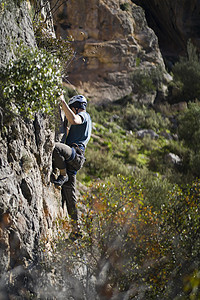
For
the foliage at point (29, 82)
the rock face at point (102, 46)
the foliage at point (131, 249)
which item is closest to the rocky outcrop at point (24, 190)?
the foliage at point (29, 82)

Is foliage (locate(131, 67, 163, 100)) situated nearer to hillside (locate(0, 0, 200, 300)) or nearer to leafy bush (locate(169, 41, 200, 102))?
leafy bush (locate(169, 41, 200, 102))

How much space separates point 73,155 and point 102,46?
17512 mm

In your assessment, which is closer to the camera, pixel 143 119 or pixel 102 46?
pixel 143 119

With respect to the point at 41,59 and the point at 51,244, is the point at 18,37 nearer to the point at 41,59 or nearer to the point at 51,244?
the point at 41,59

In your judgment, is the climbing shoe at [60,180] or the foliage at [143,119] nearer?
the climbing shoe at [60,180]

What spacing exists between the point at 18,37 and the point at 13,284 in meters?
3.42

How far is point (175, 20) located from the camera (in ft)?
92.5

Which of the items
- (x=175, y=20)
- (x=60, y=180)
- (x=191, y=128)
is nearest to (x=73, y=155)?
(x=60, y=180)

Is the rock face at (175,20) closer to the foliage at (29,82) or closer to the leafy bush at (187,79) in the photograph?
the leafy bush at (187,79)

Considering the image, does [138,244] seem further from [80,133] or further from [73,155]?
[80,133]

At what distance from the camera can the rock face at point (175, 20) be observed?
1096 inches

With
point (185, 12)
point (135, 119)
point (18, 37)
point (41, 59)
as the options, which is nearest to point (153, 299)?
point (41, 59)

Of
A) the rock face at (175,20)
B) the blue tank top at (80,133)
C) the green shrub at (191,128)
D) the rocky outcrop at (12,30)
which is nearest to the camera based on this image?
the rocky outcrop at (12,30)

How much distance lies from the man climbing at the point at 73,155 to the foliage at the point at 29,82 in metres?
0.94
